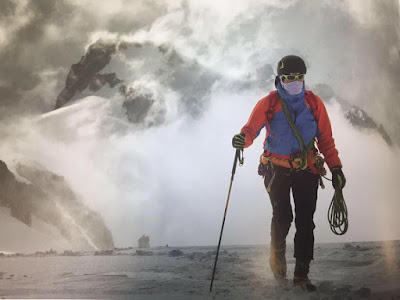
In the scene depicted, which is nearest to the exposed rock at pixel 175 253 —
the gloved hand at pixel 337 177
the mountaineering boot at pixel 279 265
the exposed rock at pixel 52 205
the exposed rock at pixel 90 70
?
the exposed rock at pixel 52 205

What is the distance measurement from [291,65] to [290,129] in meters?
0.41

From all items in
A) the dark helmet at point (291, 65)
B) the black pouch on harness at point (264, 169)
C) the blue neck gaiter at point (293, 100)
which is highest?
the dark helmet at point (291, 65)

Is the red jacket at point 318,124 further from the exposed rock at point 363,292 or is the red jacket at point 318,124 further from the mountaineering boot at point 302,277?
the exposed rock at point 363,292

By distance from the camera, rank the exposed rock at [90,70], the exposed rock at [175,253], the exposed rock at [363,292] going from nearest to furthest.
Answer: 1. the exposed rock at [363,292]
2. the exposed rock at [175,253]
3. the exposed rock at [90,70]

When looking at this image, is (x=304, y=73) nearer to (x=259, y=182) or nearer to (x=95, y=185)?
(x=259, y=182)

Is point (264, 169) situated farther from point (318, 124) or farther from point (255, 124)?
point (318, 124)

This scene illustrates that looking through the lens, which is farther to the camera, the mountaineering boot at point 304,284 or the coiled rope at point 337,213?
the coiled rope at point 337,213

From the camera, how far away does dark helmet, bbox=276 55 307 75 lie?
297 cm

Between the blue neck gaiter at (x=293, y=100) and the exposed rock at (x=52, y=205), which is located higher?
the blue neck gaiter at (x=293, y=100)

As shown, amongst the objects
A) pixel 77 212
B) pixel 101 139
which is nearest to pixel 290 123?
pixel 101 139

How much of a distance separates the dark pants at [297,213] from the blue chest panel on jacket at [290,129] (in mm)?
141

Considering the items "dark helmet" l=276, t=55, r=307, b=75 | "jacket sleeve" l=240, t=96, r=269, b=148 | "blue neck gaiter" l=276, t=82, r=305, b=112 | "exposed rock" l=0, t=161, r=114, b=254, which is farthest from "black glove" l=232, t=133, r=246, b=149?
"exposed rock" l=0, t=161, r=114, b=254

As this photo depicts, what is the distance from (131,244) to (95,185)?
19.2 inches

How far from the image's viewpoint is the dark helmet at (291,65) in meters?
2.97
